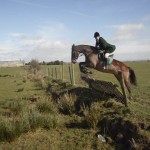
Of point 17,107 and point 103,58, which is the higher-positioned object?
point 103,58

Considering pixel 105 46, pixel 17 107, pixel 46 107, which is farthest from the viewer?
pixel 105 46

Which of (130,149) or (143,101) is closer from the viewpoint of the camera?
(130,149)

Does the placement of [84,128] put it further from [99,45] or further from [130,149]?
[99,45]

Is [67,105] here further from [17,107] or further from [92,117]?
[92,117]

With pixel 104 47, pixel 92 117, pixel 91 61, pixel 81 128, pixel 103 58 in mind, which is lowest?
pixel 81 128

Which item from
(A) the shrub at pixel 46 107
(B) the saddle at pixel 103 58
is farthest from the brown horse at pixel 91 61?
(A) the shrub at pixel 46 107

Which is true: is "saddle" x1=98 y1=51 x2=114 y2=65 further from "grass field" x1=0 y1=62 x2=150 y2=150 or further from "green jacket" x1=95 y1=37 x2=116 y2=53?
"grass field" x1=0 y1=62 x2=150 y2=150

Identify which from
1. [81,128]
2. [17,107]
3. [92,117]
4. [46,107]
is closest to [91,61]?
[46,107]

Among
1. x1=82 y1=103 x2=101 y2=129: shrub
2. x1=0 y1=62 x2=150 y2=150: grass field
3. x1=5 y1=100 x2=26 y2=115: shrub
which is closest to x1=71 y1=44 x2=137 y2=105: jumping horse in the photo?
x1=0 y1=62 x2=150 y2=150: grass field

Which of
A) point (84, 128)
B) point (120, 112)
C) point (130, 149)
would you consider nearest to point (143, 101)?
point (120, 112)

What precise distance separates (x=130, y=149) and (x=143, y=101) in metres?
5.67

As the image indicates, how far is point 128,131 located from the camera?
9836mm

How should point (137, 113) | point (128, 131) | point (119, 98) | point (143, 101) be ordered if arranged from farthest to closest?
1. point (143, 101)
2. point (119, 98)
3. point (137, 113)
4. point (128, 131)

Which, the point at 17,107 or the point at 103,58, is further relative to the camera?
the point at 103,58
